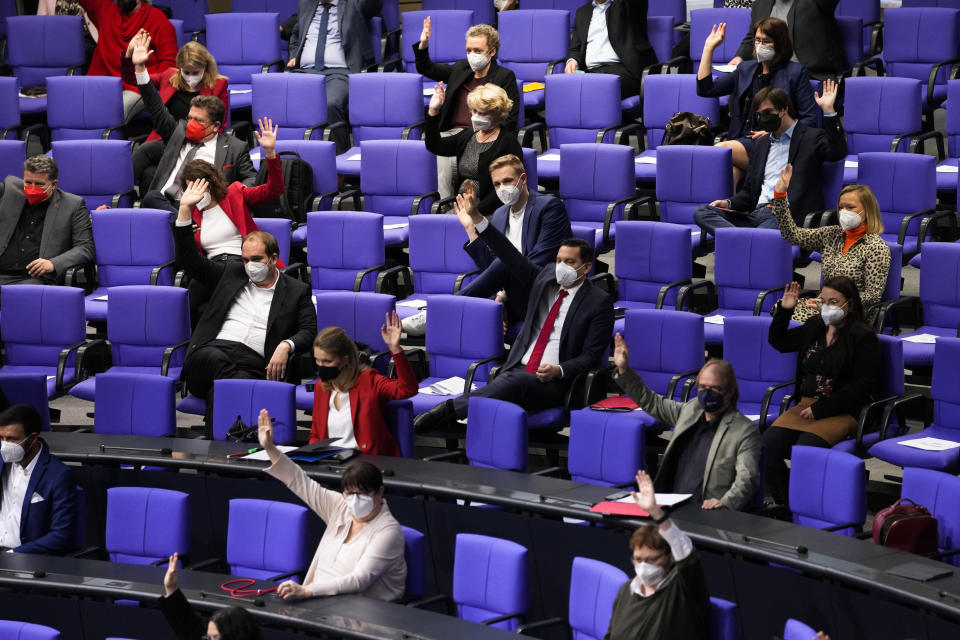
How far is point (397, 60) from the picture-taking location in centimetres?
932

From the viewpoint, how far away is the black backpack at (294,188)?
7574 mm

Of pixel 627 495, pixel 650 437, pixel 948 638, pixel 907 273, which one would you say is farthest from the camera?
pixel 907 273

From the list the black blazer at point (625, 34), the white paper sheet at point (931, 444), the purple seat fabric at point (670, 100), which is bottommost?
the white paper sheet at point (931, 444)

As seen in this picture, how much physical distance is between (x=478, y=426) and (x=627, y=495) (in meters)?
0.86

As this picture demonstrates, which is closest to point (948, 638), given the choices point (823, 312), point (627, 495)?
point (627, 495)

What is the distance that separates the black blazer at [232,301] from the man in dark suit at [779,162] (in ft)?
6.24

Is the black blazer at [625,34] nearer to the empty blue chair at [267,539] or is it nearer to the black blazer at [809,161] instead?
the black blazer at [809,161]

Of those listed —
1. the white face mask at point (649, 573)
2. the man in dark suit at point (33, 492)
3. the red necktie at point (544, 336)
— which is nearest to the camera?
the white face mask at point (649, 573)

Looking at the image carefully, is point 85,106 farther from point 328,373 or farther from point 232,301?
point 328,373

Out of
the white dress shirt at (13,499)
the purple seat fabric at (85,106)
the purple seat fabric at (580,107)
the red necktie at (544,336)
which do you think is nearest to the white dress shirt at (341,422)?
the red necktie at (544,336)

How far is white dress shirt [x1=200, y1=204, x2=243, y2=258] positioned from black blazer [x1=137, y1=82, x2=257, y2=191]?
42 cm

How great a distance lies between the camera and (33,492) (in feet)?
17.3

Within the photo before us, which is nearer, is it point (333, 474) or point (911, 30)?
point (333, 474)

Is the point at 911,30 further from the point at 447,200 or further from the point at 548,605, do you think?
the point at 548,605
